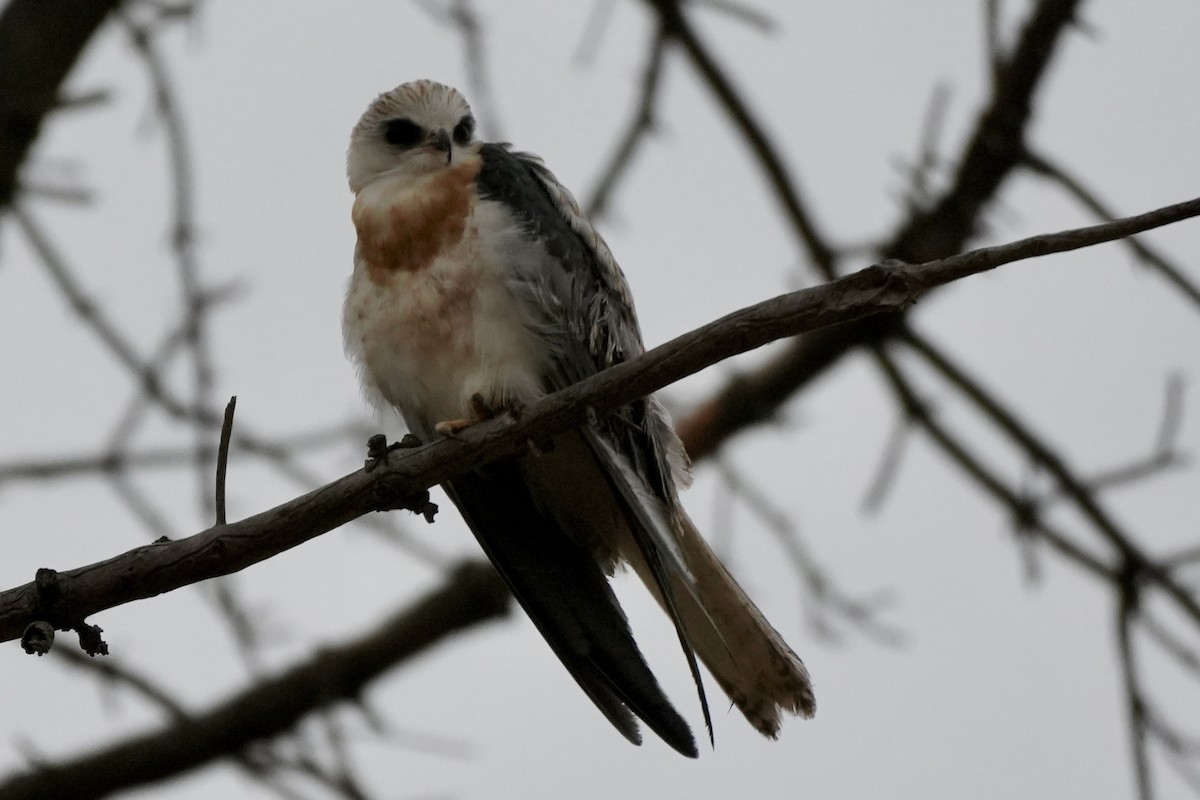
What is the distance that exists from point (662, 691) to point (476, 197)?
5.07 feet

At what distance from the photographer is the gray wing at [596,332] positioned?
403 centimetres

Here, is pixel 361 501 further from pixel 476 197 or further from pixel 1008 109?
pixel 1008 109

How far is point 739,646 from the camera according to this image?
424 cm

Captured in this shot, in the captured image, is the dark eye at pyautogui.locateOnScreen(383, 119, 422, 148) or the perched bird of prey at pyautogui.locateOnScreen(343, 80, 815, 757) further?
the dark eye at pyautogui.locateOnScreen(383, 119, 422, 148)

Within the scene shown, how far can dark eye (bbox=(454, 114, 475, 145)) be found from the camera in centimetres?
498

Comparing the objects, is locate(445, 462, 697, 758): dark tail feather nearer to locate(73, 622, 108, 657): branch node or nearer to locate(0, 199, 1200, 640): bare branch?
locate(0, 199, 1200, 640): bare branch

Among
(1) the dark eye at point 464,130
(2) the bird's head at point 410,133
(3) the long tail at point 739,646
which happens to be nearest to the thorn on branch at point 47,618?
(3) the long tail at point 739,646

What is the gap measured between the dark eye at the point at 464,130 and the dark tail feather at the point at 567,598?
118 cm

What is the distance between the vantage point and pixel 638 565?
4406mm

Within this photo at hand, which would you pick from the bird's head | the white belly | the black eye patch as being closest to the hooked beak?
the bird's head

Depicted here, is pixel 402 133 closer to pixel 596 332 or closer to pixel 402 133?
pixel 402 133

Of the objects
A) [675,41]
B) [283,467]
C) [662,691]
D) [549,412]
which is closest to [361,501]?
[549,412]

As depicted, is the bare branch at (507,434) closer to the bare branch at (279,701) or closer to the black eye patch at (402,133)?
the black eye patch at (402,133)

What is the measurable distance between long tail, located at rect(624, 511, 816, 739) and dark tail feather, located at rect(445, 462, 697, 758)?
17cm
